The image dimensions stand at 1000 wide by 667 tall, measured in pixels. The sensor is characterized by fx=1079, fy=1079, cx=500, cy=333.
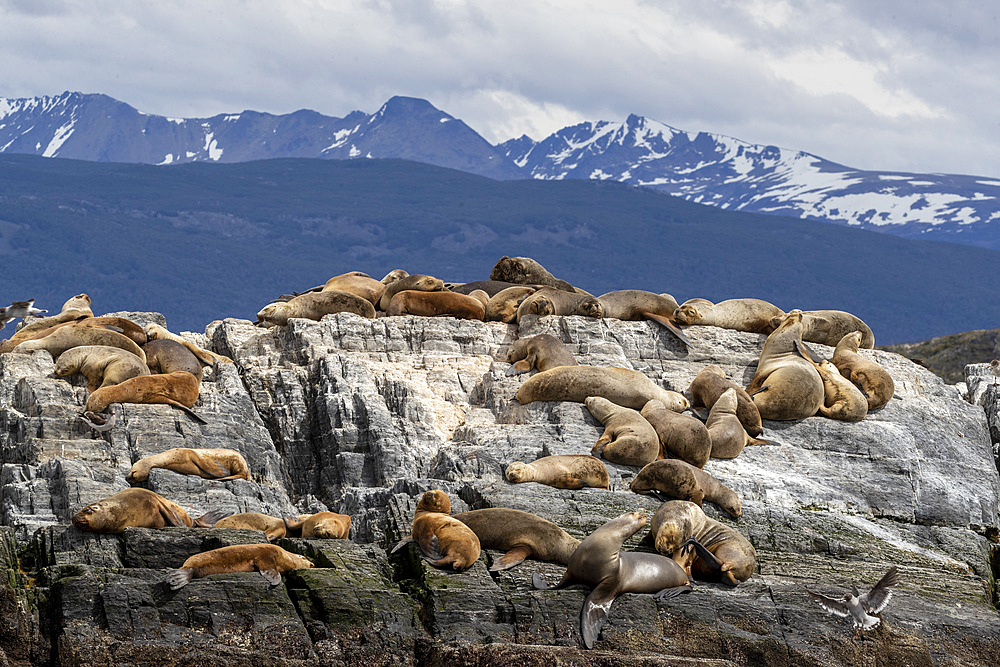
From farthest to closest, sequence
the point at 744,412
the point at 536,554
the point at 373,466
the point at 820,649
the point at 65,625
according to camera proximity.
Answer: the point at 744,412, the point at 373,466, the point at 536,554, the point at 820,649, the point at 65,625

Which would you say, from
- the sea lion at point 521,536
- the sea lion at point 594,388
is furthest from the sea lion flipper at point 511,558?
the sea lion at point 594,388

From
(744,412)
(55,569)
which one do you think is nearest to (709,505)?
(744,412)

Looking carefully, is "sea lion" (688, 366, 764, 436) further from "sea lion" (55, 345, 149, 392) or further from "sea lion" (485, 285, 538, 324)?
"sea lion" (55, 345, 149, 392)

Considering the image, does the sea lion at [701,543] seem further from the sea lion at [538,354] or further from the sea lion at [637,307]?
the sea lion at [637,307]

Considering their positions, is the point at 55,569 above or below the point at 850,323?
below

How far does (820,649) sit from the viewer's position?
8.76 metres

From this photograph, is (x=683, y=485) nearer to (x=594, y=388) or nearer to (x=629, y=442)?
(x=629, y=442)

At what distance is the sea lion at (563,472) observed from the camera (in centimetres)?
1099

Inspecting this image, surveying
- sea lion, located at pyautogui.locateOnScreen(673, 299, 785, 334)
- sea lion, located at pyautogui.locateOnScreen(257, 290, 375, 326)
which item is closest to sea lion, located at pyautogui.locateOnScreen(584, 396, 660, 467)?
sea lion, located at pyautogui.locateOnScreen(673, 299, 785, 334)

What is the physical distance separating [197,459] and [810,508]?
21.4 ft

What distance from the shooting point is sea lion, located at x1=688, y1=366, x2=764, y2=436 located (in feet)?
43.0

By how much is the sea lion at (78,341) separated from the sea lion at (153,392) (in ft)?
4.33

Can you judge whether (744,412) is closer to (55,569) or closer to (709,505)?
(709,505)

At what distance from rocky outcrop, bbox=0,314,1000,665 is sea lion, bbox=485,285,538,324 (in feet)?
2.52
